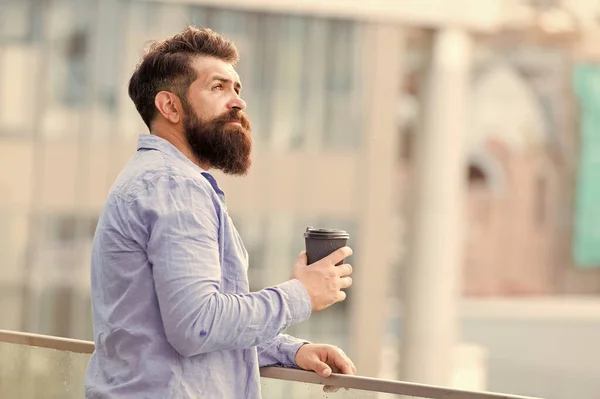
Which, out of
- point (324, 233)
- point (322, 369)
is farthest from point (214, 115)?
point (322, 369)

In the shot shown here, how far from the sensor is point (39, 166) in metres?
17.3

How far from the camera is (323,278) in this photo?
2.27 meters

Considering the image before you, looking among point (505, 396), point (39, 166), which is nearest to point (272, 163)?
point (39, 166)

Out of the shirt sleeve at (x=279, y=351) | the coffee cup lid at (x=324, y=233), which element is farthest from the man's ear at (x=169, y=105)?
the shirt sleeve at (x=279, y=351)

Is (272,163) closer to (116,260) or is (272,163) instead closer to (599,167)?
(116,260)

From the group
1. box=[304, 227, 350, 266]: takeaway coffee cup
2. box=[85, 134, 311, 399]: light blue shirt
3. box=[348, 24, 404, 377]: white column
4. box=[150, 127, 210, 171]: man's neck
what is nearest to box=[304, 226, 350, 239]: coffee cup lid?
box=[304, 227, 350, 266]: takeaway coffee cup

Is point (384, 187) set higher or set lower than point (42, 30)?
lower

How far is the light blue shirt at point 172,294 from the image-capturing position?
6.82 ft

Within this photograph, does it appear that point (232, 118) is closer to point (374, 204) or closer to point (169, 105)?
point (169, 105)

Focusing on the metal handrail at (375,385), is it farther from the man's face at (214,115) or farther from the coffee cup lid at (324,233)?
the man's face at (214,115)

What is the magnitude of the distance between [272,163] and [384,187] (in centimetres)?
193

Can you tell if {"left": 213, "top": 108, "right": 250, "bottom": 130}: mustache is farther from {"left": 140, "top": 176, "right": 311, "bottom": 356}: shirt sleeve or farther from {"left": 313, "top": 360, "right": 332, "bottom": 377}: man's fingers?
{"left": 313, "top": 360, "right": 332, "bottom": 377}: man's fingers

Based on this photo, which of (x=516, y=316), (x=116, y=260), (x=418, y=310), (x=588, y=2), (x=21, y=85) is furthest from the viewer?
(x=516, y=316)

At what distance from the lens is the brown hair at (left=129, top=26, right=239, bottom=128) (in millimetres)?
2320
